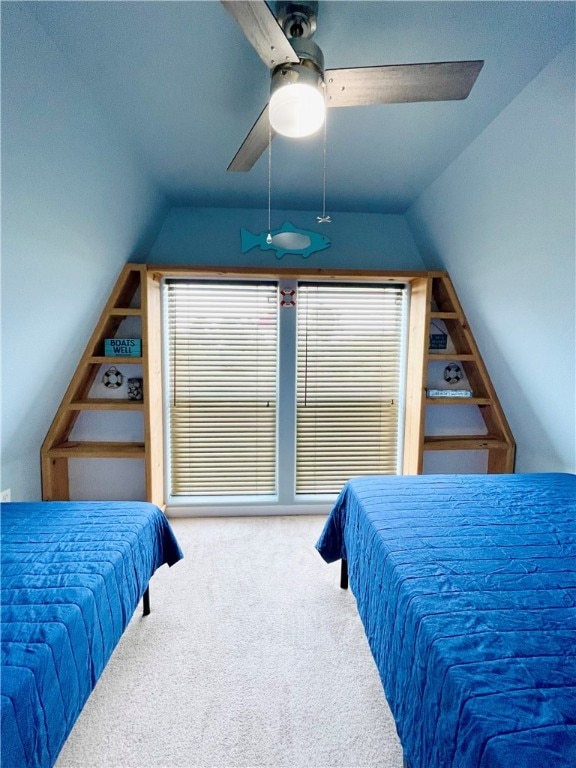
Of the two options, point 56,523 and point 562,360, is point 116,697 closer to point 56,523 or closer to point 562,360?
point 56,523

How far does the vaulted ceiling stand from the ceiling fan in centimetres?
11

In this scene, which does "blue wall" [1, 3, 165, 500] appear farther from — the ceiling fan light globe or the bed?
the bed

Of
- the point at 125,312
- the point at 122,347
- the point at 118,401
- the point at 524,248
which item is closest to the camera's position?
the point at 524,248

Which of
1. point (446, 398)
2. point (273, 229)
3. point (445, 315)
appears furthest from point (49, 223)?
point (446, 398)

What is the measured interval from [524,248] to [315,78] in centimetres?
129

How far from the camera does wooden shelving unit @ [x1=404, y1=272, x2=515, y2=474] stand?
270 centimetres

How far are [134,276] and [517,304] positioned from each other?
2.59 metres

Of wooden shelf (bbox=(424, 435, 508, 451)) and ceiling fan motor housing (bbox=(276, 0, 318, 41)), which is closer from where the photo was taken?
ceiling fan motor housing (bbox=(276, 0, 318, 41))

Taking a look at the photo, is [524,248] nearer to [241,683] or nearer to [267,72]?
[267,72]

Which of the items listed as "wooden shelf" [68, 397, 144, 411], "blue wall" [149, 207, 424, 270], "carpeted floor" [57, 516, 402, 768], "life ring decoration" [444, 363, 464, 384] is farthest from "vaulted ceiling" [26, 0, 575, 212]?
"carpeted floor" [57, 516, 402, 768]

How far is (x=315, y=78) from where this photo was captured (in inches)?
45.1

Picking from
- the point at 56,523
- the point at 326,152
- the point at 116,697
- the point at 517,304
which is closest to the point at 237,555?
the point at 116,697

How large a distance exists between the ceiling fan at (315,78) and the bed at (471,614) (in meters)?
1.54

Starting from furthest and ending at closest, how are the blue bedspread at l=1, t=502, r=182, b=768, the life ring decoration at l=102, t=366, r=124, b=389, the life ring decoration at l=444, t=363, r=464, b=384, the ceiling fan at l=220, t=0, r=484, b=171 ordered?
the life ring decoration at l=444, t=363, r=464, b=384, the life ring decoration at l=102, t=366, r=124, b=389, the ceiling fan at l=220, t=0, r=484, b=171, the blue bedspread at l=1, t=502, r=182, b=768
